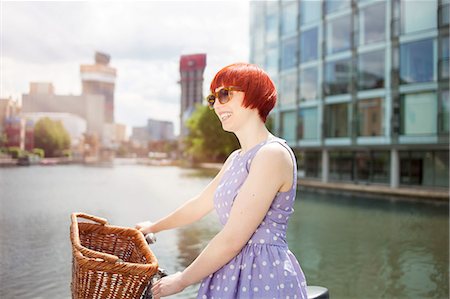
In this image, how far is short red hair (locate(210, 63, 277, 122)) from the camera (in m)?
0.92

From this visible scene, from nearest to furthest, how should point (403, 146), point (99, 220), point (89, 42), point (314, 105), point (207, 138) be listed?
point (99, 220), point (403, 146), point (314, 105), point (89, 42), point (207, 138)

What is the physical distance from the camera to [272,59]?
20.3 meters

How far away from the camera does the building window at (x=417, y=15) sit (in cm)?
1371

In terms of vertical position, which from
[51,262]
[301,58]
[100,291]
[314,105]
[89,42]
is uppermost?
[89,42]

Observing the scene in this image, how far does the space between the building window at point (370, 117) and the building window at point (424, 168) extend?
114cm

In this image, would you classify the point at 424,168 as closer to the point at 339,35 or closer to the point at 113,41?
the point at 339,35

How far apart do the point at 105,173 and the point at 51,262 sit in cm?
2206

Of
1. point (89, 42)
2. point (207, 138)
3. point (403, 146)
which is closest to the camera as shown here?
point (403, 146)

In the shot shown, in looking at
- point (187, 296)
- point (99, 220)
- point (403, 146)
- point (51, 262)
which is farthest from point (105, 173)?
point (99, 220)

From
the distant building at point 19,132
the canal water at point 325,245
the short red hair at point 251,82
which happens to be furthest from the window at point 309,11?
the short red hair at point 251,82

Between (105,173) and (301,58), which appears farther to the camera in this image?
(105,173)

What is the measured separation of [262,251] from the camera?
902mm

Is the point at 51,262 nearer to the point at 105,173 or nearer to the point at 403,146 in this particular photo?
the point at 403,146

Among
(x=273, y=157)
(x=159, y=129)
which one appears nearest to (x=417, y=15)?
(x=273, y=157)
